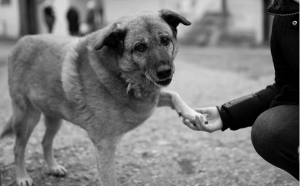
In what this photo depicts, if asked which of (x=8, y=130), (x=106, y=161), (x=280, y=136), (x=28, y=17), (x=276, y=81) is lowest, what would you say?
(x=28, y=17)

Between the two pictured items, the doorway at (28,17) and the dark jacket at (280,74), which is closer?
the dark jacket at (280,74)

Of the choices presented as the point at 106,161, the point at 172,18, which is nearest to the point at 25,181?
the point at 106,161

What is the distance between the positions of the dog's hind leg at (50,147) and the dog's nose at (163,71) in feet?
5.13

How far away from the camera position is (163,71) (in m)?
2.56

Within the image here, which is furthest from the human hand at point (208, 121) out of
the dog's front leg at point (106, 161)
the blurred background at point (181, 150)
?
the dog's front leg at point (106, 161)

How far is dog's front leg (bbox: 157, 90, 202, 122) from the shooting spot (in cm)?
277

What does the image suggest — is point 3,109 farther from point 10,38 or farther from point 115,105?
point 10,38

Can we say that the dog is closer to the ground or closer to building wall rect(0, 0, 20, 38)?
the ground

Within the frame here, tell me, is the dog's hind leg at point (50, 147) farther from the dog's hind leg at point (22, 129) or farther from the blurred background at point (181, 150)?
the dog's hind leg at point (22, 129)

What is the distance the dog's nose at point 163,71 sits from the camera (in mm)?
2559

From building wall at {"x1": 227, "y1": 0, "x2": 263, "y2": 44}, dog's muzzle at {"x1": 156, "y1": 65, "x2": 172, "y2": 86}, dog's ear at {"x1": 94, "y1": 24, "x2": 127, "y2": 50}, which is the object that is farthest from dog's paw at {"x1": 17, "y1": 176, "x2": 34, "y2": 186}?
building wall at {"x1": 227, "y1": 0, "x2": 263, "y2": 44}

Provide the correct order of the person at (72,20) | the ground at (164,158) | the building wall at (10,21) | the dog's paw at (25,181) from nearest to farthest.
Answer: the dog's paw at (25,181)
the ground at (164,158)
the person at (72,20)
the building wall at (10,21)

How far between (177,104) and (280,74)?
84 centimetres

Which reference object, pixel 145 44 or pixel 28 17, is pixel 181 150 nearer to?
pixel 145 44
